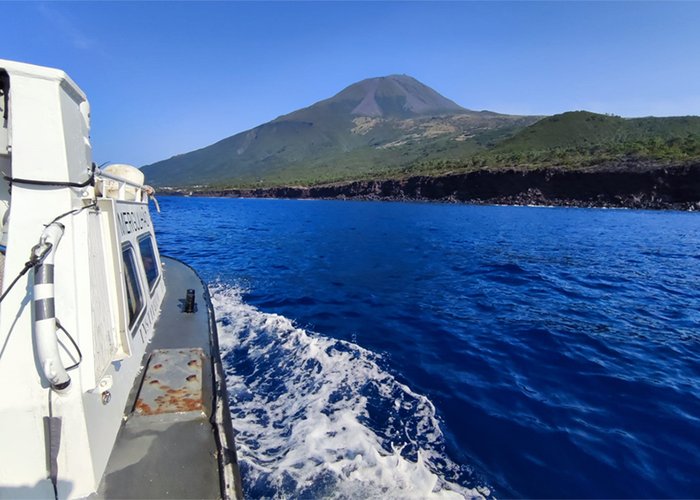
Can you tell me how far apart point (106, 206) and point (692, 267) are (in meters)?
23.8

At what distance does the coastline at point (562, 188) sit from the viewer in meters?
66.0

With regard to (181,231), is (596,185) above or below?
above

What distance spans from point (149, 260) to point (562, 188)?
292 feet

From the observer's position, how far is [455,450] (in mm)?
5352

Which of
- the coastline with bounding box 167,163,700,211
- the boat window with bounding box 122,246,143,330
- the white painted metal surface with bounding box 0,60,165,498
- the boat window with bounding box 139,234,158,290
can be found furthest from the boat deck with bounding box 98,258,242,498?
the coastline with bounding box 167,163,700,211

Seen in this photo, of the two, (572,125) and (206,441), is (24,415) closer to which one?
(206,441)

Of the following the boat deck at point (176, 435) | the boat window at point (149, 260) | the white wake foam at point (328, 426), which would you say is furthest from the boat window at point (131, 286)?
the white wake foam at point (328, 426)

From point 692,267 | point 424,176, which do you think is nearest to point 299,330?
point 692,267

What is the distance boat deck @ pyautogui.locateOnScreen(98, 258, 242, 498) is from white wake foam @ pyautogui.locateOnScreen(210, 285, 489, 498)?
1252mm

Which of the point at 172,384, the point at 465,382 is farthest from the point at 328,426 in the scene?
the point at 465,382

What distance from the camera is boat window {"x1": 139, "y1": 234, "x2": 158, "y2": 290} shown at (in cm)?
677

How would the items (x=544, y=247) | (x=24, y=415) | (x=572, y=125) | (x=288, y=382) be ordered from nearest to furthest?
(x=24, y=415) → (x=288, y=382) → (x=544, y=247) → (x=572, y=125)

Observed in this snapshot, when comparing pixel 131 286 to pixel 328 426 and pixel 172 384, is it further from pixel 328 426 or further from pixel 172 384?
pixel 328 426

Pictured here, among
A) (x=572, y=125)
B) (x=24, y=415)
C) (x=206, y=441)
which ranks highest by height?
(x=572, y=125)
